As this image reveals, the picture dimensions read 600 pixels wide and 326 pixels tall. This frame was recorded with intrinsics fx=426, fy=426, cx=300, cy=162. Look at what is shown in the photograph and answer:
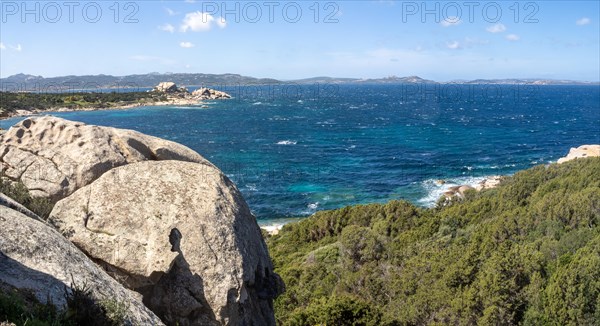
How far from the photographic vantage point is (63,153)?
14.9 metres

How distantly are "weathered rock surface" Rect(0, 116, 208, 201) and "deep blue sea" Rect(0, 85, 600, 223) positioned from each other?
124ft

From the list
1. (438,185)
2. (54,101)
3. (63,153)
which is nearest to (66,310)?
(63,153)

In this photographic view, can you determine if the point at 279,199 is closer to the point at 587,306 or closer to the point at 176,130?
the point at 587,306

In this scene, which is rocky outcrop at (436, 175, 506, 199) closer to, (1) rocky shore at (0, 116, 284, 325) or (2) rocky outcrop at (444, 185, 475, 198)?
(2) rocky outcrop at (444, 185, 475, 198)

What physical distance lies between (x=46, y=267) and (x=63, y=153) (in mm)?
6962

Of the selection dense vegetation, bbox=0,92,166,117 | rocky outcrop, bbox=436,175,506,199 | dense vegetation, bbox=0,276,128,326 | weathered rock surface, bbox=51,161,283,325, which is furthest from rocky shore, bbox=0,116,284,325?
dense vegetation, bbox=0,92,166,117

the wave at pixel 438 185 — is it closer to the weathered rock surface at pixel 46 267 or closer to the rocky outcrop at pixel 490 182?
the rocky outcrop at pixel 490 182

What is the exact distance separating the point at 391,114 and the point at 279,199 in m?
112

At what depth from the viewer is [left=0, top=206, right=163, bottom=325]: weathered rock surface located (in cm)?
841

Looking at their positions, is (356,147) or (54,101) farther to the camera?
(54,101)

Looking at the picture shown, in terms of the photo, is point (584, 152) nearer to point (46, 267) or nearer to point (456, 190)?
point (456, 190)

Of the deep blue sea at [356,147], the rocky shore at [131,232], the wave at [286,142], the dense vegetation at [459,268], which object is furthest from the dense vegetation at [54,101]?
the rocky shore at [131,232]

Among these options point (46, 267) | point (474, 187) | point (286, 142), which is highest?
point (46, 267)

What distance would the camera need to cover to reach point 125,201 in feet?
42.9
